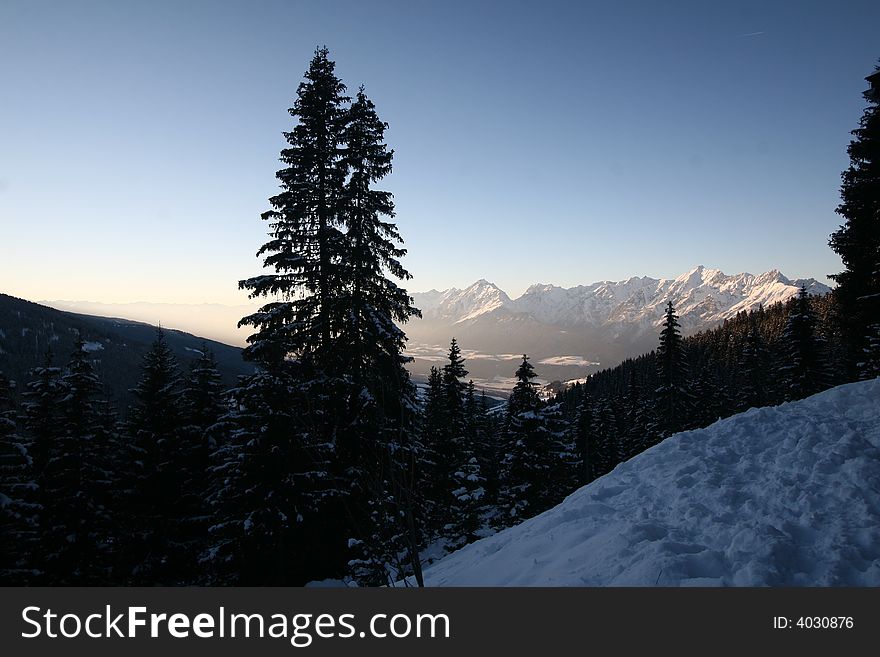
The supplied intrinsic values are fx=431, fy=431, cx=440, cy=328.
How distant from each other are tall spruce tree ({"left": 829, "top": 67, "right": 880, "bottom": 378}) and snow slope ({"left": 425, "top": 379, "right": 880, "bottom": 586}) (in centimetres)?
864

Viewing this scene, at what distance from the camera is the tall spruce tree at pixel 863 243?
1605 cm

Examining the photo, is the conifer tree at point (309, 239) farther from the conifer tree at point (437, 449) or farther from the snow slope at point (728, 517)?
the conifer tree at point (437, 449)

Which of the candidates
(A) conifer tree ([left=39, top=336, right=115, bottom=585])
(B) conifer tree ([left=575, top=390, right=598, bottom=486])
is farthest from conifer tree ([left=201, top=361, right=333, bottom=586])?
(B) conifer tree ([left=575, top=390, right=598, bottom=486])

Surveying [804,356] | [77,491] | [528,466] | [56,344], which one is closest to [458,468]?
[528,466]

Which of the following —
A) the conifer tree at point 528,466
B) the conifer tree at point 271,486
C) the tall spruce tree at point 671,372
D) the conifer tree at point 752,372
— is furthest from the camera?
the conifer tree at point 752,372

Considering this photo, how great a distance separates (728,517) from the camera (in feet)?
24.7

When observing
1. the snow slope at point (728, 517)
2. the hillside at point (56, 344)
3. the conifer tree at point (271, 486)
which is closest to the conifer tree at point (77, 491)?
the conifer tree at point (271, 486)

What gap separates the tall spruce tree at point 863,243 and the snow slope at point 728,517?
8644mm

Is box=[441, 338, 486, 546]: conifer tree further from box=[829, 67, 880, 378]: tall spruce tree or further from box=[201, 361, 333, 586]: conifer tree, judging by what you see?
box=[829, 67, 880, 378]: tall spruce tree

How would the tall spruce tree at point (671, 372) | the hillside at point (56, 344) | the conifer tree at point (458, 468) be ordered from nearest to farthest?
the conifer tree at point (458, 468) → the tall spruce tree at point (671, 372) → the hillside at point (56, 344)

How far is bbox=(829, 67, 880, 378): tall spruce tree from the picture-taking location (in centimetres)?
1605

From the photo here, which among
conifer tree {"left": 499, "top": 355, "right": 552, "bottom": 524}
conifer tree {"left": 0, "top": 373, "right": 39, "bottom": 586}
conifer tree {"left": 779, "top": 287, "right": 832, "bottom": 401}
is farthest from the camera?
conifer tree {"left": 779, "top": 287, "right": 832, "bottom": 401}

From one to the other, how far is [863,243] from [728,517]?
18483 millimetres
